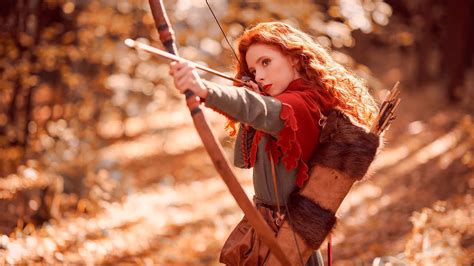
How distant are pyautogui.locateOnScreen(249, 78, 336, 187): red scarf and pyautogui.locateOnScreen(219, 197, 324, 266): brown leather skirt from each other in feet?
0.69

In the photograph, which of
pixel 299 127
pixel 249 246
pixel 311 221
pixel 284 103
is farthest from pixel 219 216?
pixel 284 103

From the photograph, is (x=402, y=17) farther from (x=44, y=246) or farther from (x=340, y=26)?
(x=44, y=246)

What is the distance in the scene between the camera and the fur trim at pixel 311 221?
8.55 feet

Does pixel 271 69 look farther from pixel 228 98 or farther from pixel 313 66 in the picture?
pixel 228 98

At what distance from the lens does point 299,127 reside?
252 centimetres

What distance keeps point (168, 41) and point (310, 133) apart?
0.77m

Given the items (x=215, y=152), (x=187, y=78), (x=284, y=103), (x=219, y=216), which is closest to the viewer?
(x=187, y=78)

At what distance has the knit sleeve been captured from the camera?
2148mm

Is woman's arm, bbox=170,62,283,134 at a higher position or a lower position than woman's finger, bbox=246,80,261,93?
higher

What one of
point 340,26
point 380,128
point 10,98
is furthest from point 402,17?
point 380,128

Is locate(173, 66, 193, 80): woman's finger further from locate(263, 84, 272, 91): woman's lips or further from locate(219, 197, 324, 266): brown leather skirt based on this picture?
locate(219, 197, 324, 266): brown leather skirt

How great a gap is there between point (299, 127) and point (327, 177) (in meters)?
0.28

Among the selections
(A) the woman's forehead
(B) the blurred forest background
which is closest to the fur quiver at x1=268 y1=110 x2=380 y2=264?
(A) the woman's forehead

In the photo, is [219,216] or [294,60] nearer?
[294,60]
